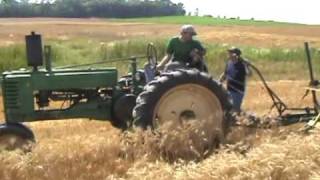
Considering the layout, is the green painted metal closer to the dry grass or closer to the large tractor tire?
the large tractor tire

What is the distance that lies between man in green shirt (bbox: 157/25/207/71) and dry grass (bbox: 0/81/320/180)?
1.65m

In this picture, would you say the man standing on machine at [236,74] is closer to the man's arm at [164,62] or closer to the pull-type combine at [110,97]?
the pull-type combine at [110,97]

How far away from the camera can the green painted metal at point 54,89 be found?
1046 cm

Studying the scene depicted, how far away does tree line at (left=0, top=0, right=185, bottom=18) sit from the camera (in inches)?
4656

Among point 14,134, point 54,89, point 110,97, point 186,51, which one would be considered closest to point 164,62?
point 186,51

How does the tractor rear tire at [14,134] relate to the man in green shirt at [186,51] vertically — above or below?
below

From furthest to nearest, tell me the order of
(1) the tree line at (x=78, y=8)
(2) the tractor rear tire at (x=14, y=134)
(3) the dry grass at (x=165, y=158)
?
(1) the tree line at (x=78, y=8) → (2) the tractor rear tire at (x=14, y=134) → (3) the dry grass at (x=165, y=158)

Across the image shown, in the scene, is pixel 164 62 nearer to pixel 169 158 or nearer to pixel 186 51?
pixel 186 51

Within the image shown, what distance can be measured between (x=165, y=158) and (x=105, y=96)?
10.4 ft

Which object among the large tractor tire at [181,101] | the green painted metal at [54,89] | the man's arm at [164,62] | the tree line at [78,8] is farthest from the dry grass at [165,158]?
the tree line at [78,8]

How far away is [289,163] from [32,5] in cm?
11898

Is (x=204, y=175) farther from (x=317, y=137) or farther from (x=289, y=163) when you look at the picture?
(x=317, y=137)

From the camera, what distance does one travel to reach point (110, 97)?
1087 cm

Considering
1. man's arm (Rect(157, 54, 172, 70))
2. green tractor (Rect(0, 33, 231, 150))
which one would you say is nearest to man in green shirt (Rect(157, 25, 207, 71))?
man's arm (Rect(157, 54, 172, 70))
